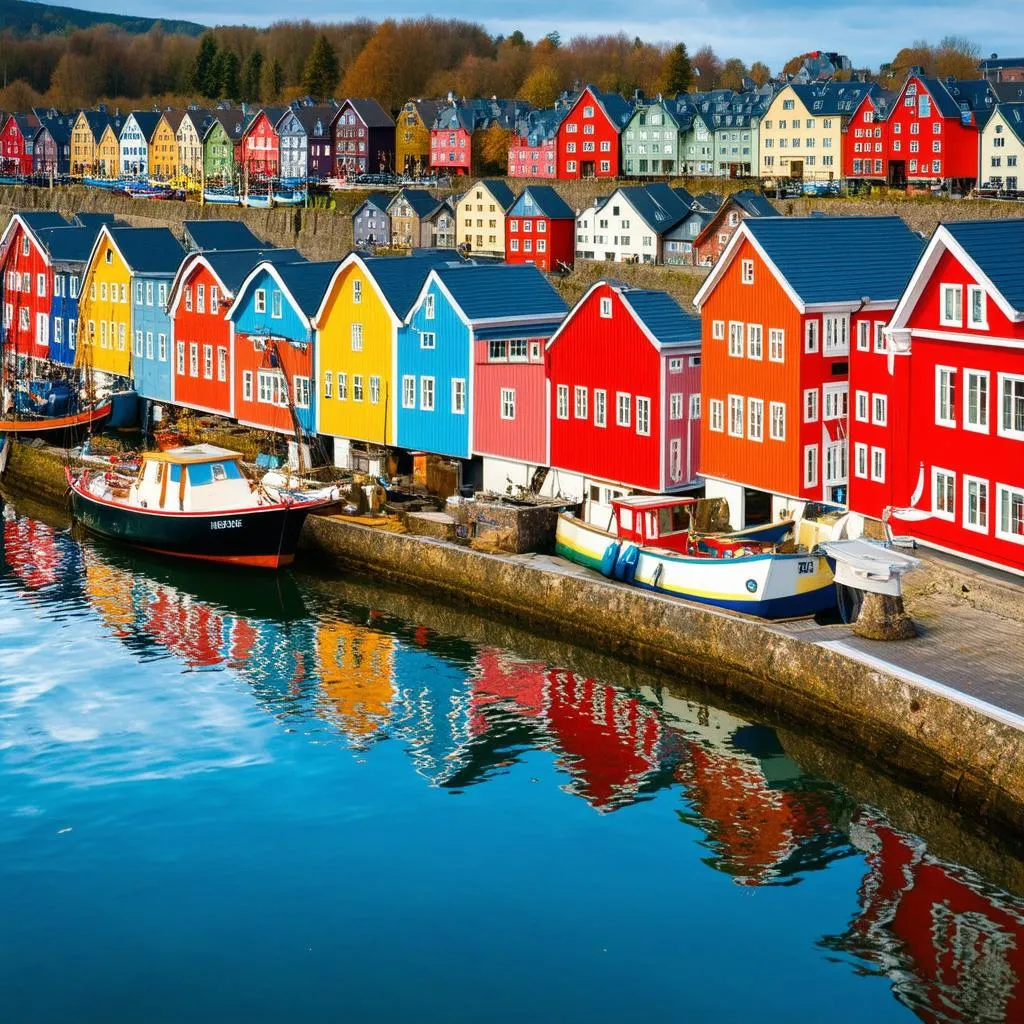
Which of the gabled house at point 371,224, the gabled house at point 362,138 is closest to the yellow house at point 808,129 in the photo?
the gabled house at point 371,224

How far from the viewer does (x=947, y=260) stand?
109 feet

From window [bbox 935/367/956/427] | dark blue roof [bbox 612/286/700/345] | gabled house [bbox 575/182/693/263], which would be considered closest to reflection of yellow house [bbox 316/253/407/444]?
dark blue roof [bbox 612/286/700/345]

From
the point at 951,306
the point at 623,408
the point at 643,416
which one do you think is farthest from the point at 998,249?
the point at 623,408

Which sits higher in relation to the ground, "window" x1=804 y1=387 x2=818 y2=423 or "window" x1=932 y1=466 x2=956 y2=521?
"window" x1=804 y1=387 x2=818 y2=423

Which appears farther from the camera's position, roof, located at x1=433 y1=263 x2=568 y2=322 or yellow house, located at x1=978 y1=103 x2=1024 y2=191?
yellow house, located at x1=978 y1=103 x2=1024 y2=191

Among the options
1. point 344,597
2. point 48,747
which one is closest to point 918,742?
point 48,747

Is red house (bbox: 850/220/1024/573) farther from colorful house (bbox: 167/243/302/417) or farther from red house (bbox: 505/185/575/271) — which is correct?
red house (bbox: 505/185/575/271)

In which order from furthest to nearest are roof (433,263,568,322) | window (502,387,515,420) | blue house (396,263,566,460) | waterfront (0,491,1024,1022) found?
roof (433,263,568,322)
blue house (396,263,566,460)
window (502,387,515,420)
waterfront (0,491,1024,1022)

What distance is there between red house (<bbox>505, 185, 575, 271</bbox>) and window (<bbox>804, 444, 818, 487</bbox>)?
59220 millimetres

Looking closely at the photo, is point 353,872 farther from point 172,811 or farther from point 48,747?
point 48,747

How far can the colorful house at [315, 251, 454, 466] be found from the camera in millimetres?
50219

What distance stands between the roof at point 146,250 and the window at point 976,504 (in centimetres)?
3837

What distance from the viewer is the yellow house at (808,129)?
10869 cm

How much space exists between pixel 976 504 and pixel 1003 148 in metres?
68.3
